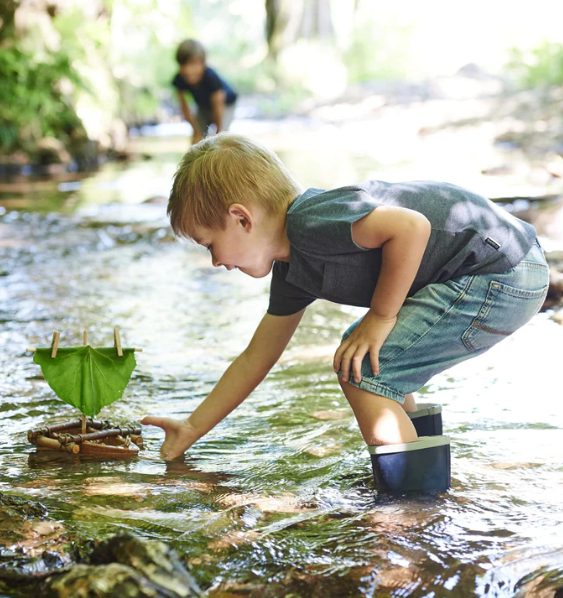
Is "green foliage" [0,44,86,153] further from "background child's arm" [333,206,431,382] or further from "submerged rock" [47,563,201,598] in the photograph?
"submerged rock" [47,563,201,598]

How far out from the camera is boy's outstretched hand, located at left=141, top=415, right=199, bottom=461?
2379 mm

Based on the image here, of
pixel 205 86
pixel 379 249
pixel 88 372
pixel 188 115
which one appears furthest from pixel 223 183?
pixel 188 115

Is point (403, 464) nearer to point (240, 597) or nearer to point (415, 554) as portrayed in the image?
point (415, 554)

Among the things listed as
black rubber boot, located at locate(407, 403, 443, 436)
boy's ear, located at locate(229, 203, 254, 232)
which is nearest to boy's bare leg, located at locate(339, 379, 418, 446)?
black rubber boot, located at locate(407, 403, 443, 436)

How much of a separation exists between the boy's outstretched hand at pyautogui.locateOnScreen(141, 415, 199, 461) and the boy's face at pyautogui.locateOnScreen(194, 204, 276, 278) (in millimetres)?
559

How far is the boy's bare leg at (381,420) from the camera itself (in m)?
2.00

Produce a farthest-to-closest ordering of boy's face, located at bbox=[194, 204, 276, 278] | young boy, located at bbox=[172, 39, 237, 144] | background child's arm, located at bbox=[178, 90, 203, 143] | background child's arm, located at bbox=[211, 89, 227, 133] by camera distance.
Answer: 1. background child's arm, located at bbox=[178, 90, 203, 143]
2. background child's arm, located at bbox=[211, 89, 227, 133]
3. young boy, located at bbox=[172, 39, 237, 144]
4. boy's face, located at bbox=[194, 204, 276, 278]

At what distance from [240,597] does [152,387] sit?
1565mm

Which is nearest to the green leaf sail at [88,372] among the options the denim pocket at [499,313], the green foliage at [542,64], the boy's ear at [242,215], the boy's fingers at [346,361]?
the boy's ear at [242,215]

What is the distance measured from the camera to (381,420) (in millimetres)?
2012

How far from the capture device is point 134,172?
11445 mm

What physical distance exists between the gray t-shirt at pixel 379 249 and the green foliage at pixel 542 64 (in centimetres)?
1295

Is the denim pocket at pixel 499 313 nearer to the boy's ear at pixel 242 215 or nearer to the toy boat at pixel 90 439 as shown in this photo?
the boy's ear at pixel 242 215

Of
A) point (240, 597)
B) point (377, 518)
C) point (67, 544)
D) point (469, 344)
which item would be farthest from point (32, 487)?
point (469, 344)
